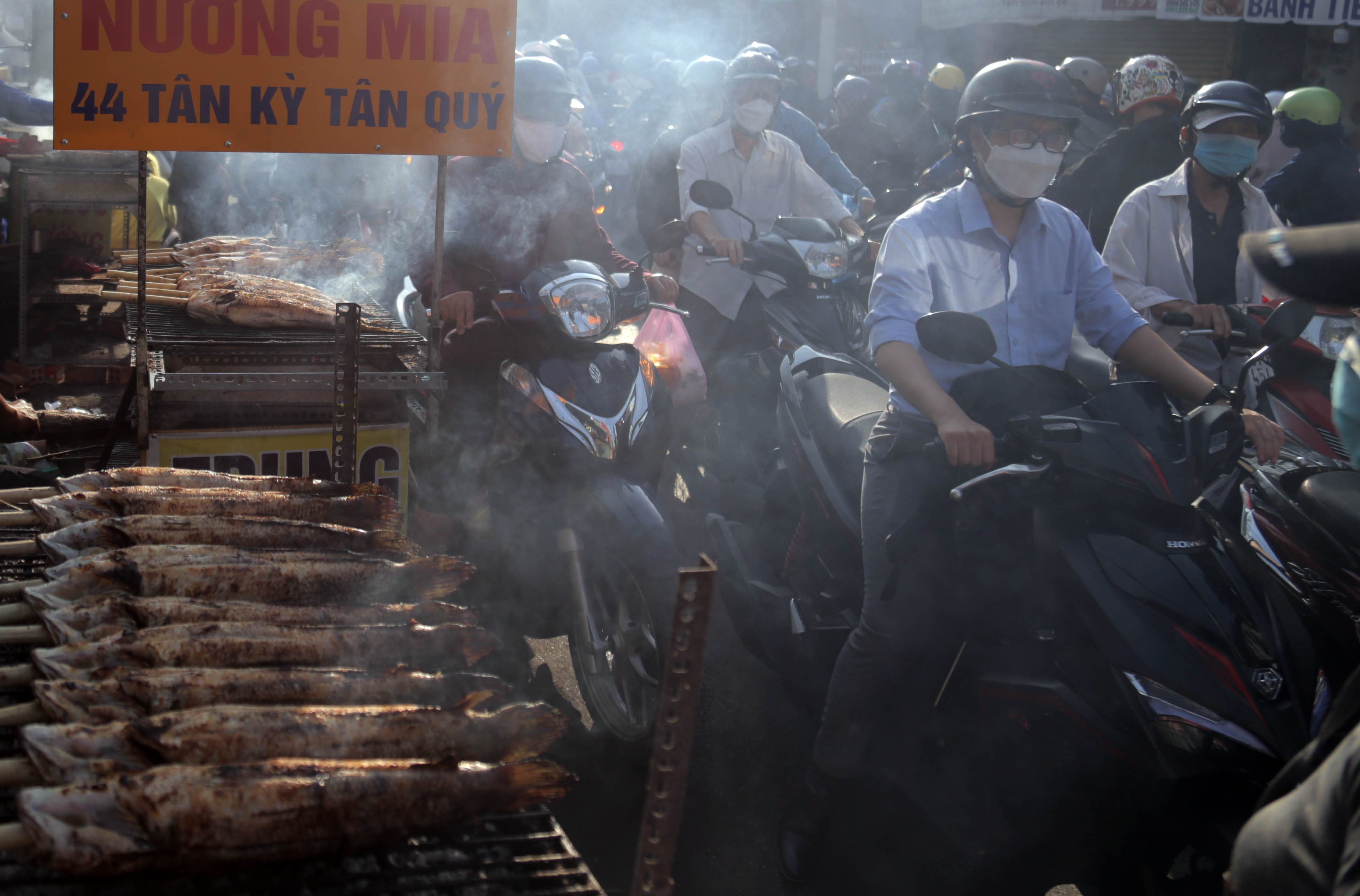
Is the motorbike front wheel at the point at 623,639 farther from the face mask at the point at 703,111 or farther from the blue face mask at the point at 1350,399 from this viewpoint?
the face mask at the point at 703,111

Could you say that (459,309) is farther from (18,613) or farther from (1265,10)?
(1265,10)

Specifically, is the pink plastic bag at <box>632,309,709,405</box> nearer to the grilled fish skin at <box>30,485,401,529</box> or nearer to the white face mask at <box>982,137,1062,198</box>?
the white face mask at <box>982,137,1062,198</box>

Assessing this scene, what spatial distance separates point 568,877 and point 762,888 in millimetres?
1720

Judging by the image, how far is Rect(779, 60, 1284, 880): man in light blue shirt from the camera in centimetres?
302

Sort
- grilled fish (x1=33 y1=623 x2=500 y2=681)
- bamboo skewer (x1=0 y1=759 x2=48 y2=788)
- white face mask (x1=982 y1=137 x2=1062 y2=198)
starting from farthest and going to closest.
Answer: white face mask (x1=982 y1=137 x2=1062 y2=198), grilled fish (x1=33 y1=623 x2=500 y2=681), bamboo skewer (x1=0 y1=759 x2=48 y2=788)

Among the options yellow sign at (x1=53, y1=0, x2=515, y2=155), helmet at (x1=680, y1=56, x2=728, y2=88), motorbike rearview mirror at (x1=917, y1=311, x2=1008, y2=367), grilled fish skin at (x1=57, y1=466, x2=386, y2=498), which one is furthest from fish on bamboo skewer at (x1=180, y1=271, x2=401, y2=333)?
helmet at (x1=680, y1=56, x2=728, y2=88)

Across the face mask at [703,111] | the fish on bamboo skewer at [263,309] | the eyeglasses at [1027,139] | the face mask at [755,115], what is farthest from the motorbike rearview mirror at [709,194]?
the face mask at [703,111]

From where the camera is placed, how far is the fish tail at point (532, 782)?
175 centimetres

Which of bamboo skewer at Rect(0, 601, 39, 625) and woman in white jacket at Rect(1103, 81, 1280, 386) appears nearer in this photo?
bamboo skewer at Rect(0, 601, 39, 625)

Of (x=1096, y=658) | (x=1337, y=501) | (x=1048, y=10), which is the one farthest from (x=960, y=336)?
(x=1048, y=10)

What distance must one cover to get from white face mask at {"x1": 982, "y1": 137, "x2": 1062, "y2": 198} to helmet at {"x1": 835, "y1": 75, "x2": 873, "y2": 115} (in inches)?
301

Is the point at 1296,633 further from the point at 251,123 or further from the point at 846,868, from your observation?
the point at 251,123

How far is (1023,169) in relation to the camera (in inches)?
122

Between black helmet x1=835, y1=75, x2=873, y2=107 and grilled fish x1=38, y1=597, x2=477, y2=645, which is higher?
black helmet x1=835, y1=75, x2=873, y2=107
